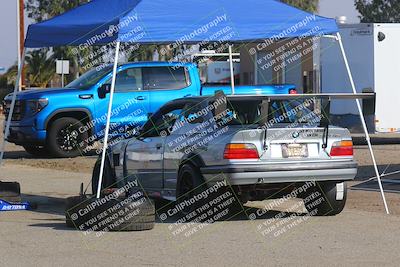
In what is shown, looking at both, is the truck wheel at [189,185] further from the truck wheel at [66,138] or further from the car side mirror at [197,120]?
the truck wheel at [66,138]

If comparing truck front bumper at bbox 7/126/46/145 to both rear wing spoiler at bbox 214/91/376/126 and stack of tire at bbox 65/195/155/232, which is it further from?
rear wing spoiler at bbox 214/91/376/126

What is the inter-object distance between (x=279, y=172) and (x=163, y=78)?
9630 millimetres

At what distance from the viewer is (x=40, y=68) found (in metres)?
59.8

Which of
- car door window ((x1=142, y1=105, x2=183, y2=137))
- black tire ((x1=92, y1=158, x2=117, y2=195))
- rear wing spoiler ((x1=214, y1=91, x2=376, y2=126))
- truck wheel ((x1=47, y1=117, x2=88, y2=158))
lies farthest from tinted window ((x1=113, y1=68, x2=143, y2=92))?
Result: rear wing spoiler ((x1=214, y1=91, x2=376, y2=126))

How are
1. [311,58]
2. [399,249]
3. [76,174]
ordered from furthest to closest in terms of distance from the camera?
[311,58] < [76,174] < [399,249]

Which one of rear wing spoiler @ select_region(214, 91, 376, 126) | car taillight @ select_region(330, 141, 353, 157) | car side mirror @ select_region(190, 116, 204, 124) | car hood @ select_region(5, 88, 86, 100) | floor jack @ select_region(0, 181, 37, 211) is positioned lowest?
floor jack @ select_region(0, 181, 37, 211)

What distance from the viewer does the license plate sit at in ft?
32.6

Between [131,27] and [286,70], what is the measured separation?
48.1 feet

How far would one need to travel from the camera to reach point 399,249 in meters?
8.50

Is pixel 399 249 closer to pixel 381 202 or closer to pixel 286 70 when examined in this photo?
pixel 381 202

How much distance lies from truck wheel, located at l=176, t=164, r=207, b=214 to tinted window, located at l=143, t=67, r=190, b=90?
342 inches

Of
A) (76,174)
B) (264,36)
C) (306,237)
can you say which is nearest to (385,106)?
(76,174)

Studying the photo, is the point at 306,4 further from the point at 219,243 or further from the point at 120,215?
the point at 219,243

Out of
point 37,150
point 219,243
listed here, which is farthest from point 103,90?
point 219,243
